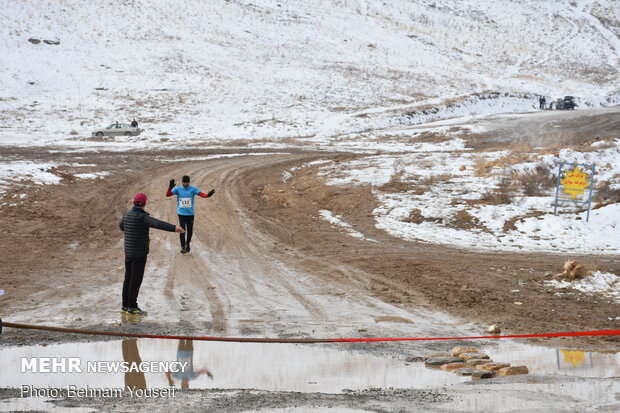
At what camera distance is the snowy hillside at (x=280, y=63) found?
158 ft

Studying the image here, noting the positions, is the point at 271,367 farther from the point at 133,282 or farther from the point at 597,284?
the point at 597,284

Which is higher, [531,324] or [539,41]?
[539,41]

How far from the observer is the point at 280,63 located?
65688 mm

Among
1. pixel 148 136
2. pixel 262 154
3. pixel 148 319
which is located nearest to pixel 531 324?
pixel 148 319

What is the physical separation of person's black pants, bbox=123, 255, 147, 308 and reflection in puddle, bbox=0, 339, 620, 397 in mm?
1394

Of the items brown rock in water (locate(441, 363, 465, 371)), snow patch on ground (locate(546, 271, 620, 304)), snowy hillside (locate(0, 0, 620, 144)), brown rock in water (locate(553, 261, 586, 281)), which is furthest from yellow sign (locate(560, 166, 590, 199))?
snowy hillside (locate(0, 0, 620, 144))

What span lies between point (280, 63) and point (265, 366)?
2364 inches

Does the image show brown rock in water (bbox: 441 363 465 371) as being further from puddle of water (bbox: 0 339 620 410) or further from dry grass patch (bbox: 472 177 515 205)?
dry grass patch (bbox: 472 177 515 205)

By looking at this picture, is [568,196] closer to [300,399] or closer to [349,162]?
[349,162]

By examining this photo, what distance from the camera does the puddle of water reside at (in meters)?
7.05

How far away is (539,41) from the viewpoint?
273ft

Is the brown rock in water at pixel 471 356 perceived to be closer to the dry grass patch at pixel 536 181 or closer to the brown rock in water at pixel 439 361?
the brown rock in water at pixel 439 361

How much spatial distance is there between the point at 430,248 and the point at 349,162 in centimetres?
1183

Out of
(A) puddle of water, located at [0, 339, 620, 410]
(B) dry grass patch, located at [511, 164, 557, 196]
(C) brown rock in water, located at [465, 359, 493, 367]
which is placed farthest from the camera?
(B) dry grass patch, located at [511, 164, 557, 196]
